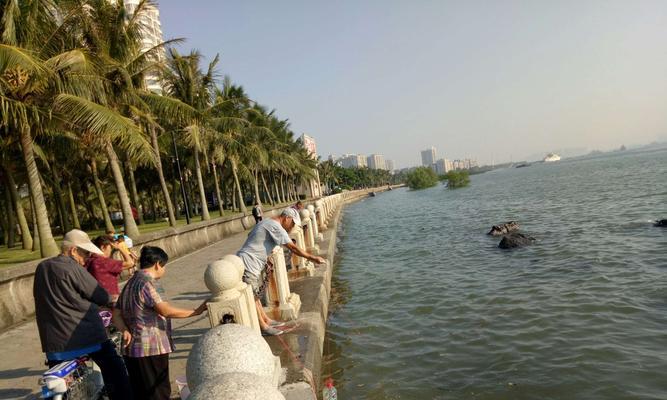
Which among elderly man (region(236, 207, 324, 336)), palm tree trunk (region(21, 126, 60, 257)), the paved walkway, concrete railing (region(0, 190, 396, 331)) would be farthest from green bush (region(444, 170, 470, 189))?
elderly man (region(236, 207, 324, 336))

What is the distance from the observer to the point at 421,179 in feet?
346

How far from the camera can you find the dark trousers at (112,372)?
393 centimetres

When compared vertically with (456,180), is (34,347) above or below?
above

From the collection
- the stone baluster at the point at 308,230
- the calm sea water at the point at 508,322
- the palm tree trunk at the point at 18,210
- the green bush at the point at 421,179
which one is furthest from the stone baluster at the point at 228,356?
the green bush at the point at 421,179

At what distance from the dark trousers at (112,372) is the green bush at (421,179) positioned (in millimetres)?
103432

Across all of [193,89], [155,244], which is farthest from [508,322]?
[193,89]

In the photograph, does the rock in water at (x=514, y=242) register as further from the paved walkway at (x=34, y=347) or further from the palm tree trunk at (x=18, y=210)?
the palm tree trunk at (x=18, y=210)

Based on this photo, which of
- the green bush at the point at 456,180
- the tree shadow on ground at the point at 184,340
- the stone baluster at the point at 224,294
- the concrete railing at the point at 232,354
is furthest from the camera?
the green bush at the point at 456,180

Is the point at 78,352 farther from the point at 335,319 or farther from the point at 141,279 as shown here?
the point at 335,319

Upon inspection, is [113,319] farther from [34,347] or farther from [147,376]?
[34,347]

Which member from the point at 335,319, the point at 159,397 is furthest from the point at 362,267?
the point at 159,397

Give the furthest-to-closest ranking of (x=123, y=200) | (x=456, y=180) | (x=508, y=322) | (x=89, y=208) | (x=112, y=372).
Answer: (x=456, y=180), (x=89, y=208), (x=123, y=200), (x=508, y=322), (x=112, y=372)

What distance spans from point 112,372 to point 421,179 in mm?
104081

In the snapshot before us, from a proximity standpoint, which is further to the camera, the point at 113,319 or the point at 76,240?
the point at 76,240
